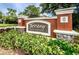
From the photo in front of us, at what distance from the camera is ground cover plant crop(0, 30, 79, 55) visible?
212 cm

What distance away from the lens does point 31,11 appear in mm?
2219

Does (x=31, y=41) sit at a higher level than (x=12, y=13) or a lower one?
lower

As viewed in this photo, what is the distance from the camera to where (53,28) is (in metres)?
2.20

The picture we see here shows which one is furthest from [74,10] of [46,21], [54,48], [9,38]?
[9,38]

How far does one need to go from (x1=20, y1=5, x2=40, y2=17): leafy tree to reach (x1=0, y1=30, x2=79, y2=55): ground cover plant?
10.2 inches

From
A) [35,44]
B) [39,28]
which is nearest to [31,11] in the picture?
[39,28]

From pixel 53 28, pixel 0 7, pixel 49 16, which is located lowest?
pixel 53 28

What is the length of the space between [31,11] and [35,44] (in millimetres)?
428

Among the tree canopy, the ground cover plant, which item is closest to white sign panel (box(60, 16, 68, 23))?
the tree canopy

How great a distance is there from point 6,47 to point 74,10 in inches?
38.5

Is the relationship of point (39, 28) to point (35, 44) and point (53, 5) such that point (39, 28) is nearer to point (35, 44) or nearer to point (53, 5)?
point (35, 44)

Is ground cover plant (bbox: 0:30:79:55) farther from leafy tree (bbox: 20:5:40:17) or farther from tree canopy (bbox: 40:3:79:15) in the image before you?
tree canopy (bbox: 40:3:79:15)

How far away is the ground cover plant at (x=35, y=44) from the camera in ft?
6.95

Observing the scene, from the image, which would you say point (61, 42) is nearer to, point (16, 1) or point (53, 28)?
point (53, 28)
